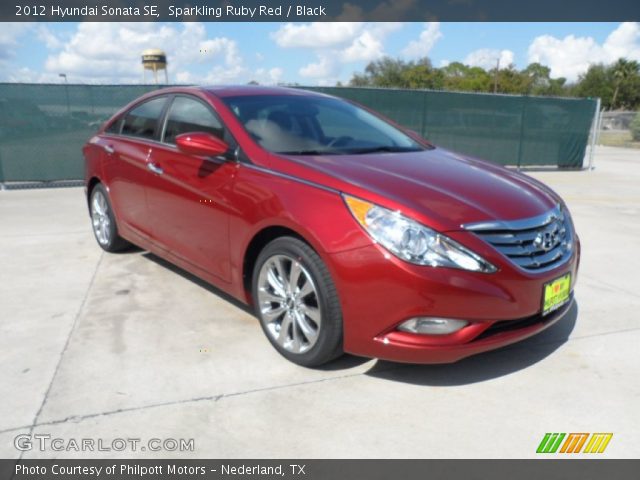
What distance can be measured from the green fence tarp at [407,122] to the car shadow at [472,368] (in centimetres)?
828

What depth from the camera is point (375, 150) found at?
12.0ft

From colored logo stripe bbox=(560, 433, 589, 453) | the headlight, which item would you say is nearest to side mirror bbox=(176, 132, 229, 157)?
the headlight

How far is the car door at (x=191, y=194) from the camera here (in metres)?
3.46

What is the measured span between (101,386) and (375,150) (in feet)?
7.26

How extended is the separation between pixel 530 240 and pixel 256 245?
5.10 ft

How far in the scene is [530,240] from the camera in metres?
2.82

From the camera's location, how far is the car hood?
8.83 feet

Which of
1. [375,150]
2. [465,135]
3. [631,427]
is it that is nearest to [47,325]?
[375,150]

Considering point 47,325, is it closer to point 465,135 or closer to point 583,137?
point 465,135

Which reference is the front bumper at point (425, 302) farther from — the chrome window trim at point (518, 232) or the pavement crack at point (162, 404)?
the pavement crack at point (162, 404)

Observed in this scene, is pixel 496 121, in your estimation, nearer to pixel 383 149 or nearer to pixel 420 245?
pixel 383 149

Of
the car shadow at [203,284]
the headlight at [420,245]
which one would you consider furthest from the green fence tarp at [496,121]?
the headlight at [420,245]

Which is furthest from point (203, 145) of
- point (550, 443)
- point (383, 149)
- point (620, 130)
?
point (620, 130)
